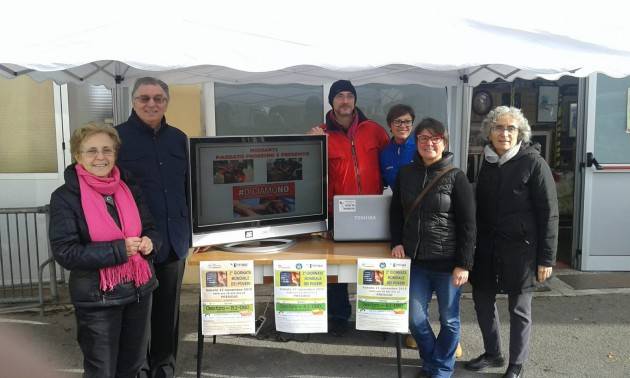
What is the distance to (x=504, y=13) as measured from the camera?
281 centimetres

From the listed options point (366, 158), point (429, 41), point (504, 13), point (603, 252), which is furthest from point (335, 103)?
point (603, 252)

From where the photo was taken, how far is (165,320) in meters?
2.90

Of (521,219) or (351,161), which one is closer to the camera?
(521,219)

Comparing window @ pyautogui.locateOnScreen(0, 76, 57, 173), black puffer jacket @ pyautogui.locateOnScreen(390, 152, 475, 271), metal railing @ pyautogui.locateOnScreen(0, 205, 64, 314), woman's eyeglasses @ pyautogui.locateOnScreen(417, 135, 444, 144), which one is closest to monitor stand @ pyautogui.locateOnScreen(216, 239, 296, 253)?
black puffer jacket @ pyautogui.locateOnScreen(390, 152, 475, 271)

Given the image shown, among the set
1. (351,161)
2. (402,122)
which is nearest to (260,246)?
(351,161)

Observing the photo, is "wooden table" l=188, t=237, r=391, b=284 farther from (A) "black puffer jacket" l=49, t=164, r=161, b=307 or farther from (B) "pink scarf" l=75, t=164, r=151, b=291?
(A) "black puffer jacket" l=49, t=164, r=161, b=307

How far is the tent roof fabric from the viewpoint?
2432mm

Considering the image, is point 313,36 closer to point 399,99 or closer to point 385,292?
point 385,292

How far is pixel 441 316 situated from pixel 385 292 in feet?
1.22

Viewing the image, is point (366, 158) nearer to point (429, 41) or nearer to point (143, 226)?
point (429, 41)

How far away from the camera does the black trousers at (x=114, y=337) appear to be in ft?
7.68

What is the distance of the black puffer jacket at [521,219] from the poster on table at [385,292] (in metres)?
0.54

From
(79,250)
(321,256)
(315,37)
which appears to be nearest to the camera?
(79,250)

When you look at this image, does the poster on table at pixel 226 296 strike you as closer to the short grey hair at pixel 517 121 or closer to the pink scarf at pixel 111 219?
the pink scarf at pixel 111 219
